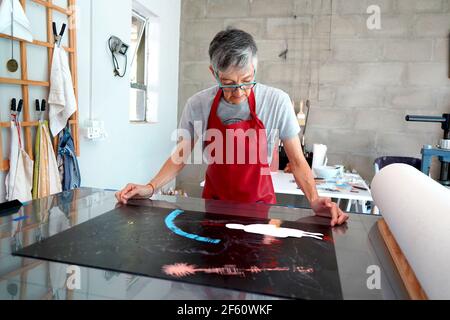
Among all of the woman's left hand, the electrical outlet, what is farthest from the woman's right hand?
the electrical outlet

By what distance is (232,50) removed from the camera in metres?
1.25

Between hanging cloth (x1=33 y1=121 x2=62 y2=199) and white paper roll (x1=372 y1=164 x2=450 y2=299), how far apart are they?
1.57 metres

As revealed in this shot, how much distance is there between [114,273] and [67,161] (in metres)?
1.49

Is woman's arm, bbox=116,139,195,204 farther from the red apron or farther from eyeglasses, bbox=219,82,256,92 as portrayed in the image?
eyeglasses, bbox=219,82,256,92

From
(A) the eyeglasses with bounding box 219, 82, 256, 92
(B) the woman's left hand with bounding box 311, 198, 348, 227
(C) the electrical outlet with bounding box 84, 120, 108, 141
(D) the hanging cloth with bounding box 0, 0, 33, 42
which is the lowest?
(B) the woman's left hand with bounding box 311, 198, 348, 227

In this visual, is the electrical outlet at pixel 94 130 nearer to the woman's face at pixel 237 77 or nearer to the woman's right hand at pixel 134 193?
the woman's right hand at pixel 134 193

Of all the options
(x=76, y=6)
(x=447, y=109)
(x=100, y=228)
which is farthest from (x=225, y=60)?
(x=447, y=109)

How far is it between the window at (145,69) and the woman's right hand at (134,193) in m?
1.92

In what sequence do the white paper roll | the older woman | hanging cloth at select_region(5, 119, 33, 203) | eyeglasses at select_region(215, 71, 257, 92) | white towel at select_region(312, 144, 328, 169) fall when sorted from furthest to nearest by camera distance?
1. white towel at select_region(312, 144, 328, 169)
2. hanging cloth at select_region(5, 119, 33, 203)
3. the older woman
4. eyeglasses at select_region(215, 71, 257, 92)
5. the white paper roll

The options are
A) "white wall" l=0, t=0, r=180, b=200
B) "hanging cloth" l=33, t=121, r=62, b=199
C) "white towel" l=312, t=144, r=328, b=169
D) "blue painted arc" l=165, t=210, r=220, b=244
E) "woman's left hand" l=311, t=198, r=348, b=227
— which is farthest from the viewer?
"white towel" l=312, t=144, r=328, b=169

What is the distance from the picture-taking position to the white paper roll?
594 millimetres

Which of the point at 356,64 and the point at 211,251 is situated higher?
the point at 356,64

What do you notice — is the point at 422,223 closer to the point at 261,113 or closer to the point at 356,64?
the point at 261,113

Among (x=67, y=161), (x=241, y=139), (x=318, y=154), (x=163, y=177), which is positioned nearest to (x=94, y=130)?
(x=67, y=161)
